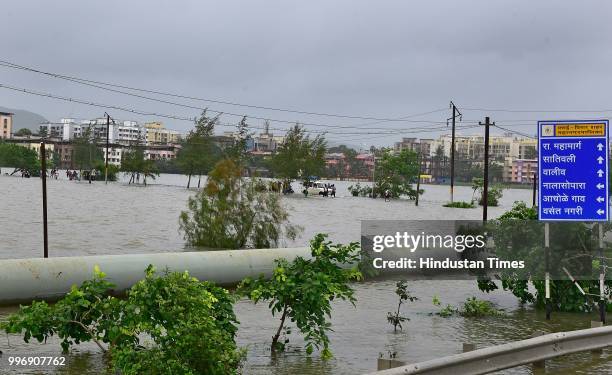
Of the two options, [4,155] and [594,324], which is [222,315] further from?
[4,155]

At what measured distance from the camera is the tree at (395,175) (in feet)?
358

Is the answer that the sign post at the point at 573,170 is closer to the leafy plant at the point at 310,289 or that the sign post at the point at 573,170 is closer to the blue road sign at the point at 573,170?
the blue road sign at the point at 573,170

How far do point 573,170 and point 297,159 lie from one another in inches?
4094

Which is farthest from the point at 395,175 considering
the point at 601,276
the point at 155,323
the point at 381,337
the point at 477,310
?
the point at 155,323

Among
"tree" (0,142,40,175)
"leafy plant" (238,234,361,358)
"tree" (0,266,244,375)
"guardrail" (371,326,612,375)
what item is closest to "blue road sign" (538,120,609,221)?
"guardrail" (371,326,612,375)

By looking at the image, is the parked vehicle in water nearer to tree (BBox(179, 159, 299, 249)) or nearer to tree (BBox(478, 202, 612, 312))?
tree (BBox(179, 159, 299, 249))

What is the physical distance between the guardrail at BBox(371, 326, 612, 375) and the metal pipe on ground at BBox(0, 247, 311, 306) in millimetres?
A: 8132

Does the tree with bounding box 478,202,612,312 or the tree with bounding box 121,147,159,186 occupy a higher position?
the tree with bounding box 121,147,159,186

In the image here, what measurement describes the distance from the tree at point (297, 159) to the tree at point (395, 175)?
28.9 ft

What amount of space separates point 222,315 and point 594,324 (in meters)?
5.18

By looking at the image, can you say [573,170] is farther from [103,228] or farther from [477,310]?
[103,228]

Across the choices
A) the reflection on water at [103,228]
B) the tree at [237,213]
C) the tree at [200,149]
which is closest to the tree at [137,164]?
the tree at [200,149]

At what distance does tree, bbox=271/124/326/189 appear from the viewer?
115625 mm

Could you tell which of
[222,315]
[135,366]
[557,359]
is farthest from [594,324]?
[135,366]
